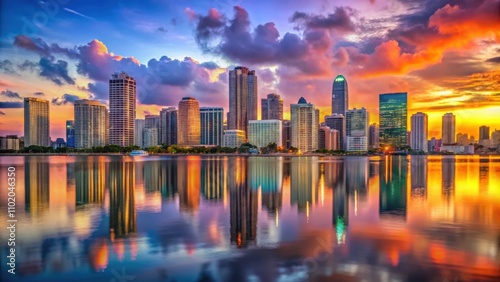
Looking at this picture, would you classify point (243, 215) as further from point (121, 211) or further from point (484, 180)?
point (484, 180)

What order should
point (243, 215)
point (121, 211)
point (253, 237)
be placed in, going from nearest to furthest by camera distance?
point (253, 237)
point (243, 215)
point (121, 211)

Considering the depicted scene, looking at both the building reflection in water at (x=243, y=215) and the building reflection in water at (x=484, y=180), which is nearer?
the building reflection in water at (x=243, y=215)

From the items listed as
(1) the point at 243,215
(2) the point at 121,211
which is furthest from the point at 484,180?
(2) the point at 121,211

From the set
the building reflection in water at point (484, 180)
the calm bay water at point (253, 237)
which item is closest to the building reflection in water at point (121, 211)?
the calm bay water at point (253, 237)

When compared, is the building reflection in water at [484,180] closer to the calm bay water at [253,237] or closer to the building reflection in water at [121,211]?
the calm bay water at [253,237]

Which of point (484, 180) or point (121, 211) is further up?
point (121, 211)

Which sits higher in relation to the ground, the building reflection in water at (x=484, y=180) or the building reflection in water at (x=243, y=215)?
the building reflection in water at (x=243, y=215)

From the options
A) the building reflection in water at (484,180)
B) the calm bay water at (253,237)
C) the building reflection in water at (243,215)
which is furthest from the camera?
the building reflection in water at (484,180)

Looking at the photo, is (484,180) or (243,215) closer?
(243,215)

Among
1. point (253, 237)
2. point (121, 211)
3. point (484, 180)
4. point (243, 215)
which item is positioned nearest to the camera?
point (253, 237)

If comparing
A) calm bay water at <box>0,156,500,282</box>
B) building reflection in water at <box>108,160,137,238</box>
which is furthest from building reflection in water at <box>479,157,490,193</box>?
building reflection in water at <box>108,160,137,238</box>

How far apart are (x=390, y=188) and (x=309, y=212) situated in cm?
2016

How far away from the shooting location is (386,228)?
22391 millimetres

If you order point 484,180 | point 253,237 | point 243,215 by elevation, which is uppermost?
point 253,237
